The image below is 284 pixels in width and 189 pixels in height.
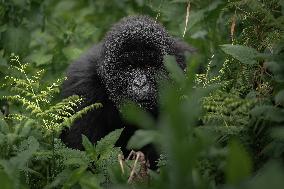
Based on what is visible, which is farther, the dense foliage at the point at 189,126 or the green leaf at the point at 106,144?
the green leaf at the point at 106,144

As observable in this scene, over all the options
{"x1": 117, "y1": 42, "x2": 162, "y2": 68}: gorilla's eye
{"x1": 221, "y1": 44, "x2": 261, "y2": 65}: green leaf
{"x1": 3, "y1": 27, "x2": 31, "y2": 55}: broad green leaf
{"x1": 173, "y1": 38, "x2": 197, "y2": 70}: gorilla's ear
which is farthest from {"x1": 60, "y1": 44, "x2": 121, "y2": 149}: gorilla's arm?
{"x1": 221, "y1": 44, "x2": 261, "y2": 65}: green leaf

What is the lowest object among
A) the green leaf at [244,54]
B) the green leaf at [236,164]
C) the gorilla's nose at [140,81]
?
the gorilla's nose at [140,81]

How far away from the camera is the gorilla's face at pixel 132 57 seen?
3857 mm

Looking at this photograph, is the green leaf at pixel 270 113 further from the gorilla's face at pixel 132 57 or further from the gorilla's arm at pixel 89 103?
the gorilla's arm at pixel 89 103

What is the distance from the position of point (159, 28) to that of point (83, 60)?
750mm

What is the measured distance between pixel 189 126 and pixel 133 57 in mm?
2678

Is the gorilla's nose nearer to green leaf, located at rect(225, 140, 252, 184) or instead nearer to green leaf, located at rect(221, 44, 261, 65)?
green leaf, located at rect(221, 44, 261, 65)

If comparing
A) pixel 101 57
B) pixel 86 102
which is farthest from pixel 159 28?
pixel 86 102

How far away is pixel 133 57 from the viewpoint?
3.90 m

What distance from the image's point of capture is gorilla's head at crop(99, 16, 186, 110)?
3854mm

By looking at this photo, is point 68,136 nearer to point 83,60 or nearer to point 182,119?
point 83,60

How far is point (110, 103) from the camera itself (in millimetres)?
4168

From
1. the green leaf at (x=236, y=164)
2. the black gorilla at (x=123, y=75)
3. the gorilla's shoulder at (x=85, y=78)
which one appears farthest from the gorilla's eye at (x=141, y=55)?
the green leaf at (x=236, y=164)

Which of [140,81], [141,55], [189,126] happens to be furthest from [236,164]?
[141,55]
